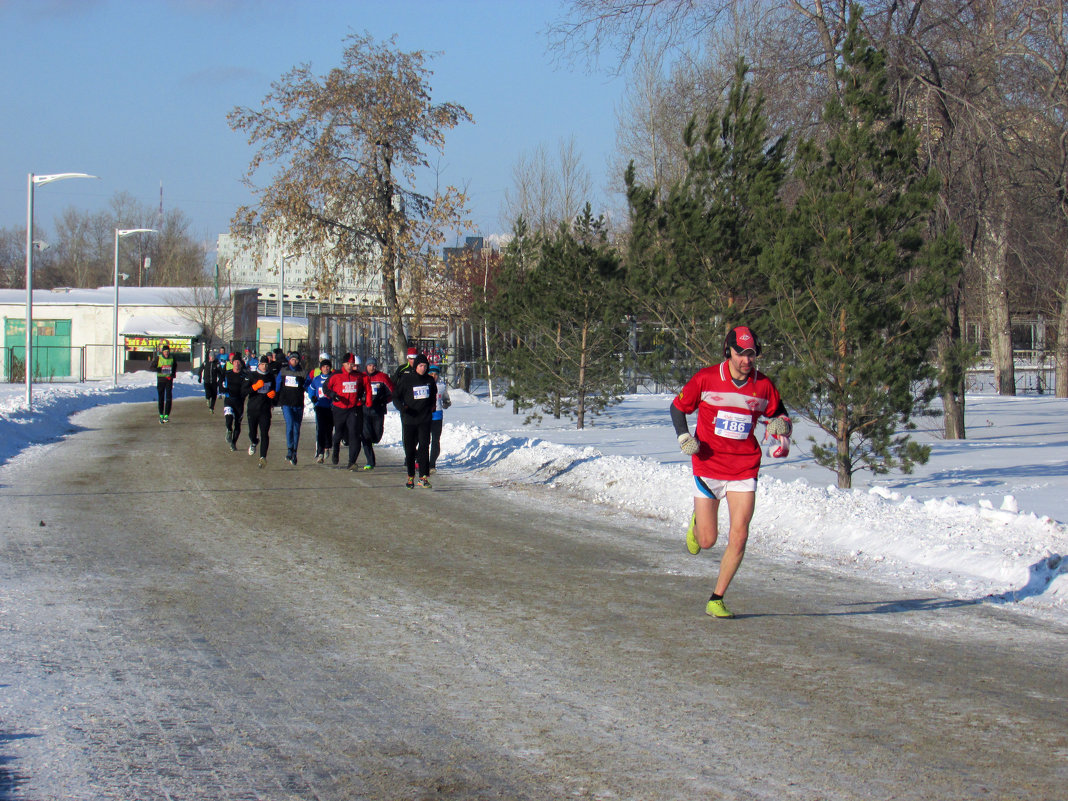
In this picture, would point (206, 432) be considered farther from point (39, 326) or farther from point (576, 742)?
point (39, 326)

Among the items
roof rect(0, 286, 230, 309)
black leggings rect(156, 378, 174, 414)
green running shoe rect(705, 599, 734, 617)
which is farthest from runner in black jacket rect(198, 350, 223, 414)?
roof rect(0, 286, 230, 309)

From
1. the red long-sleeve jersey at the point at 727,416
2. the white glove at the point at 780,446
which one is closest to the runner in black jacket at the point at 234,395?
the red long-sleeve jersey at the point at 727,416

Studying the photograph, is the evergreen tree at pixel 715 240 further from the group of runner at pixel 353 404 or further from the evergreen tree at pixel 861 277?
the group of runner at pixel 353 404

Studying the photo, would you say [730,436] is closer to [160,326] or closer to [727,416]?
[727,416]

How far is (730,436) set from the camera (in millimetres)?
6863

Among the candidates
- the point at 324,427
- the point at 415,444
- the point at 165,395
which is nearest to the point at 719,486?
the point at 415,444

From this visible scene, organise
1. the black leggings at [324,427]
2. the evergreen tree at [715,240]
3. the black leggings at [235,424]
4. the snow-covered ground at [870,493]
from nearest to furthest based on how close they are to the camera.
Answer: the snow-covered ground at [870,493] < the evergreen tree at [715,240] < the black leggings at [324,427] < the black leggings at [235,424]

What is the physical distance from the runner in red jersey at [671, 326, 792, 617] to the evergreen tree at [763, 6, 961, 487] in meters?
5.66

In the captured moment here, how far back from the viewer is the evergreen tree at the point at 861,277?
1241cm

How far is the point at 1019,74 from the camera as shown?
18.4 metres

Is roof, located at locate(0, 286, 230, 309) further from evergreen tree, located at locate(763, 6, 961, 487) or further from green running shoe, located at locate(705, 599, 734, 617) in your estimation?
green running shoe, located at locate(705, 599, 734, 617)

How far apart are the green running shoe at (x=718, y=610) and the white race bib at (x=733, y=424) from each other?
1.10m

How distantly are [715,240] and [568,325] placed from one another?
27.6 ft

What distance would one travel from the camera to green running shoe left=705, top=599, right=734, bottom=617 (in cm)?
691
